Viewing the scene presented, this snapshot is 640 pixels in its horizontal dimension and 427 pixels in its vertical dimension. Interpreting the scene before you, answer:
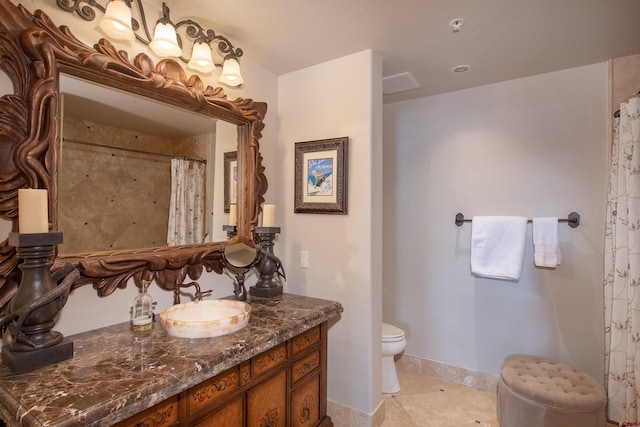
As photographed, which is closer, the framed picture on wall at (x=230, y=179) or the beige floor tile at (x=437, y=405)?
the framed picture on wall at (x=230, y=179)

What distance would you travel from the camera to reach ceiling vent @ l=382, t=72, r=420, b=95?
243cm

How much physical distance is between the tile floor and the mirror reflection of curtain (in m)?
1.77

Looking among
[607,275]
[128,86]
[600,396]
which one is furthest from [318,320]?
[607,275]

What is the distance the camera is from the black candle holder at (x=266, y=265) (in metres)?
2.00

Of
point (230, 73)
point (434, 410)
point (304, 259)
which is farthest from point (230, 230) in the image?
point (434, 410)

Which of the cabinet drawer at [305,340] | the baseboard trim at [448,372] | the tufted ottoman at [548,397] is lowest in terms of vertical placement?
the baseboard trim at [448,372]

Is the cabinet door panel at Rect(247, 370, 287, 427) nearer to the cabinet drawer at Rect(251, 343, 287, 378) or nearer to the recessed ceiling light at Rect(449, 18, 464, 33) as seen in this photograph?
the cabinet drawer at Rect(251, 343, 287, 378)

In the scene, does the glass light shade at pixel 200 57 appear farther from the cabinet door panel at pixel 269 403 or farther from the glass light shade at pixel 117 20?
the cabinet door panel at pixel 269 403

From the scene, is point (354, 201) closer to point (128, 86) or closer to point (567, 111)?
point (128, 86)

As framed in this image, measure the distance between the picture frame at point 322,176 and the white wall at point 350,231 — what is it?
0.15 ft

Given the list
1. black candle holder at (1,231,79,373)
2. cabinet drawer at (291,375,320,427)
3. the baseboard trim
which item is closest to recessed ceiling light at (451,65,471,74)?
cabinet drawer at (291,375,320,427)

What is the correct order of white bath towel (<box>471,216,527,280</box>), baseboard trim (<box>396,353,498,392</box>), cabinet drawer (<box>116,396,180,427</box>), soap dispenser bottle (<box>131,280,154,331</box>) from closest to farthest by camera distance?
cabinet drawer (<box>116,396,180,427</box>) < soap dispenser bottle (<box>131,280,154,331</box>) < white bath towel (<box>471,216,527,280</box>) < baseboard trim (<box>396,353,498,392</box>)

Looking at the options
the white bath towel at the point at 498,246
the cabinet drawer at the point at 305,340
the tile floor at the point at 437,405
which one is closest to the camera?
the cabinet drawer at the point at 305,340

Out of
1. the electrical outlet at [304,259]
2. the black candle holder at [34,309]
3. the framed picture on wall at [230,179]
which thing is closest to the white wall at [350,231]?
the electrical outlet at [304,259]
